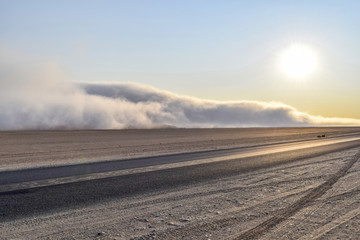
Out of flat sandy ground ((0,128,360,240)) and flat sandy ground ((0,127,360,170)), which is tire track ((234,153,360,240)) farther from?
flat sandy ground ((0,127,360,170))

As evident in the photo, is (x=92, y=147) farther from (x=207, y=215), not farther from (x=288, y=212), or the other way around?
(x=288, y=212)

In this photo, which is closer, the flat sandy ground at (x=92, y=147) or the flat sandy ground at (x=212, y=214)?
the flat sandy ground at (x=212, y=214)

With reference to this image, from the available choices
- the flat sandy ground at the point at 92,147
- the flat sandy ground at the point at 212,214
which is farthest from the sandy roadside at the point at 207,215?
the flat sandy ground at the point at 92,147

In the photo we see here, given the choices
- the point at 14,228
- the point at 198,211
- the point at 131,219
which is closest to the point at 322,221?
the point at 198,211

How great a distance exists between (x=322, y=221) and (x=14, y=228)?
5.21 m

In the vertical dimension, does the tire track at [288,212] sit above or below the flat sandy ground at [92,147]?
above

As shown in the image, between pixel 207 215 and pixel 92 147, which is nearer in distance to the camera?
pixel 207 215

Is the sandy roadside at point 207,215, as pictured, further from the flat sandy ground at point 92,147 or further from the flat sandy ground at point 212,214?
the flat sandy ground at point 92,147

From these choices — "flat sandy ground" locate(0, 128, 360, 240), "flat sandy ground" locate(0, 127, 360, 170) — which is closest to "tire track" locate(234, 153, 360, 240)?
"flat sandy ground" locate(0, 128, 360, 240)

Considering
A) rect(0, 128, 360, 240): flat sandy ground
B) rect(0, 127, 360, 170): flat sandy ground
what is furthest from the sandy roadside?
rect(0, 127, 360, 170): flat sandy ground

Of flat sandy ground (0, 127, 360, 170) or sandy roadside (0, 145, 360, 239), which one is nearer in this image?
sandy roadside (0, 145, 360, 239)

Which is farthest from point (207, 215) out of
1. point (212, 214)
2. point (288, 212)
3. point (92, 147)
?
point (92, 147)

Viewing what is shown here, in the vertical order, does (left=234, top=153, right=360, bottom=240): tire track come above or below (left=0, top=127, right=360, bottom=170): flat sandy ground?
above

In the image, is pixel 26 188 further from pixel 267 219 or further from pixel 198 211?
pixel 267 219
